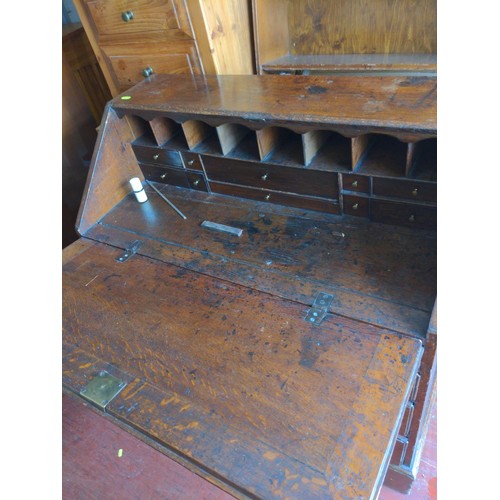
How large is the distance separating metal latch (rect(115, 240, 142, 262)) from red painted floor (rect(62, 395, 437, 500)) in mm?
559

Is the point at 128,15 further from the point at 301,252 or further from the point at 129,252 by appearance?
the point at 301,252

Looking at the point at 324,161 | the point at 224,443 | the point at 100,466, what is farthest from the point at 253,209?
the point at 100,466

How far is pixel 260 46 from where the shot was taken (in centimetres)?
151

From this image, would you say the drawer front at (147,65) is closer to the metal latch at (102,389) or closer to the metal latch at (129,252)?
the metal latch at (129,252)

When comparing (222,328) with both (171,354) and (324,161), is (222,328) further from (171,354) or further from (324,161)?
(324,161)

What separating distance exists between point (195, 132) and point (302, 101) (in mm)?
406

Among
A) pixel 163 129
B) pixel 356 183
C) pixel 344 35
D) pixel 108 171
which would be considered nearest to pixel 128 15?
pixel 163 129

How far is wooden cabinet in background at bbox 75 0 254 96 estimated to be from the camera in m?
1.37

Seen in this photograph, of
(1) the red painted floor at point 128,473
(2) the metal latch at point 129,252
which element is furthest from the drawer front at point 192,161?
(1) the red painted floor at point 128,473

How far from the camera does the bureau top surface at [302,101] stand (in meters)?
0.85

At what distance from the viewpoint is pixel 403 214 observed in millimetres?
985

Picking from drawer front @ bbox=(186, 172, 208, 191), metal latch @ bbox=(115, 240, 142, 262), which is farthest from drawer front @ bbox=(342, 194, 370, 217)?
metal latch @ bbox=(115, 240, 142, 262)

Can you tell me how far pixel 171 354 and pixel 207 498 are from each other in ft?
2.64

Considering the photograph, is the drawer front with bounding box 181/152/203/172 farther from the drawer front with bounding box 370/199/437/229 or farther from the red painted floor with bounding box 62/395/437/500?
the red painted floor with bounding box 62/395/437/500
